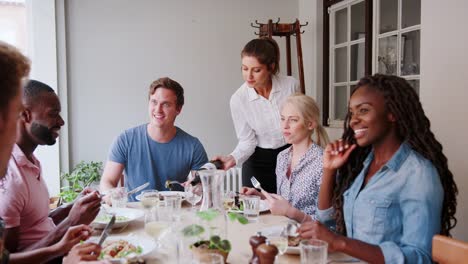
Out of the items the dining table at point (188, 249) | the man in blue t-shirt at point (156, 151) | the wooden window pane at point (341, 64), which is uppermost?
the wooden window pane at point (341, 64)

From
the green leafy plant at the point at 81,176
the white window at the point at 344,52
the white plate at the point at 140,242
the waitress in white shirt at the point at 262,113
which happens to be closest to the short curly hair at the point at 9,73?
the white plate at the point at 140,242

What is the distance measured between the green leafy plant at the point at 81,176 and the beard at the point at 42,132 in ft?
6.37

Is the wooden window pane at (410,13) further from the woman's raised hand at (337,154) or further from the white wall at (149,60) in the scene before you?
the woman's raised hand at (337,154)

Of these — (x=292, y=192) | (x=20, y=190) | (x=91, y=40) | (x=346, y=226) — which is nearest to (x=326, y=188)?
(x=346, y=226)

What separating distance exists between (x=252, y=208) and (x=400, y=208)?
0.62m

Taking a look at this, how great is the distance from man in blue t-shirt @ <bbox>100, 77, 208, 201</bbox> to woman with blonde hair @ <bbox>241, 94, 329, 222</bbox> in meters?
0.59

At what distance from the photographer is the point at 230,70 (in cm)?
412

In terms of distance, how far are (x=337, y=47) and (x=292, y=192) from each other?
7.49 feet

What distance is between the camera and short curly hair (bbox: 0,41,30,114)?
863 mm

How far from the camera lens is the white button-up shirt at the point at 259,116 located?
9.31ft

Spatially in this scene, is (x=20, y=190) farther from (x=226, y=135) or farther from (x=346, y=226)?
(x=226, y=135)

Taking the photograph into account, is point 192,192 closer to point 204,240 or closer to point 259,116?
point 204,240

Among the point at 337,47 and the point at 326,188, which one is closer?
the point at 326,188

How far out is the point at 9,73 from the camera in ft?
2.90
